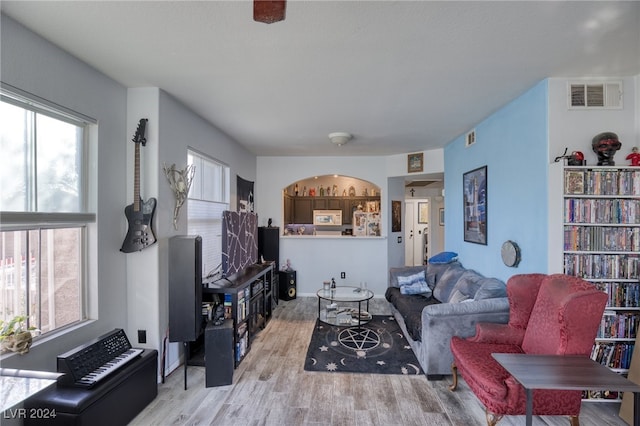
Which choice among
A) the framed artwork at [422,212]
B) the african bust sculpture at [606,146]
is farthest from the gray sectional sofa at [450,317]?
the framed artwork at [422,212]

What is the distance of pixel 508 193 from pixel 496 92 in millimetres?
1011

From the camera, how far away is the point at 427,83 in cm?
259

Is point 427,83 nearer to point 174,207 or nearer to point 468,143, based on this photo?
point 468,143

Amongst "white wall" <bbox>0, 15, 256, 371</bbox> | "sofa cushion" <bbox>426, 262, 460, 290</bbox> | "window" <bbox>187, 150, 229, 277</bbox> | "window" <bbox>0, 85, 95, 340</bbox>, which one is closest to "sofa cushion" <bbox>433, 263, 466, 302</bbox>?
"sofa cushion" <bbox>426, 262, 460, 290</bbox>

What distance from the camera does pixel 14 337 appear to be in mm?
1753

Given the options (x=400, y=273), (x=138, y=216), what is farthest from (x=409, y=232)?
(x=138, y=216)

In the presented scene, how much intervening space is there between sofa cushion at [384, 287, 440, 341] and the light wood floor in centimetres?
46

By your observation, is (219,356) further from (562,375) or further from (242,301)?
(562,375)

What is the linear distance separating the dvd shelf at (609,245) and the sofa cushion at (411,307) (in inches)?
52.7

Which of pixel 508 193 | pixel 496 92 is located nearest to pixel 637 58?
pixel 496 92

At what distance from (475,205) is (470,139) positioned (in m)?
0.90

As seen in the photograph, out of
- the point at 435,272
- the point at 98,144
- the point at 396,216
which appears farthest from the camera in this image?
the point at 396,216

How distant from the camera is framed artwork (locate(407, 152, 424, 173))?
5336 mm

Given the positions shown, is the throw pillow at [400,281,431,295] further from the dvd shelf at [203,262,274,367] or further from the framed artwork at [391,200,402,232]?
the dvd shelf at [203,262,274,367]
